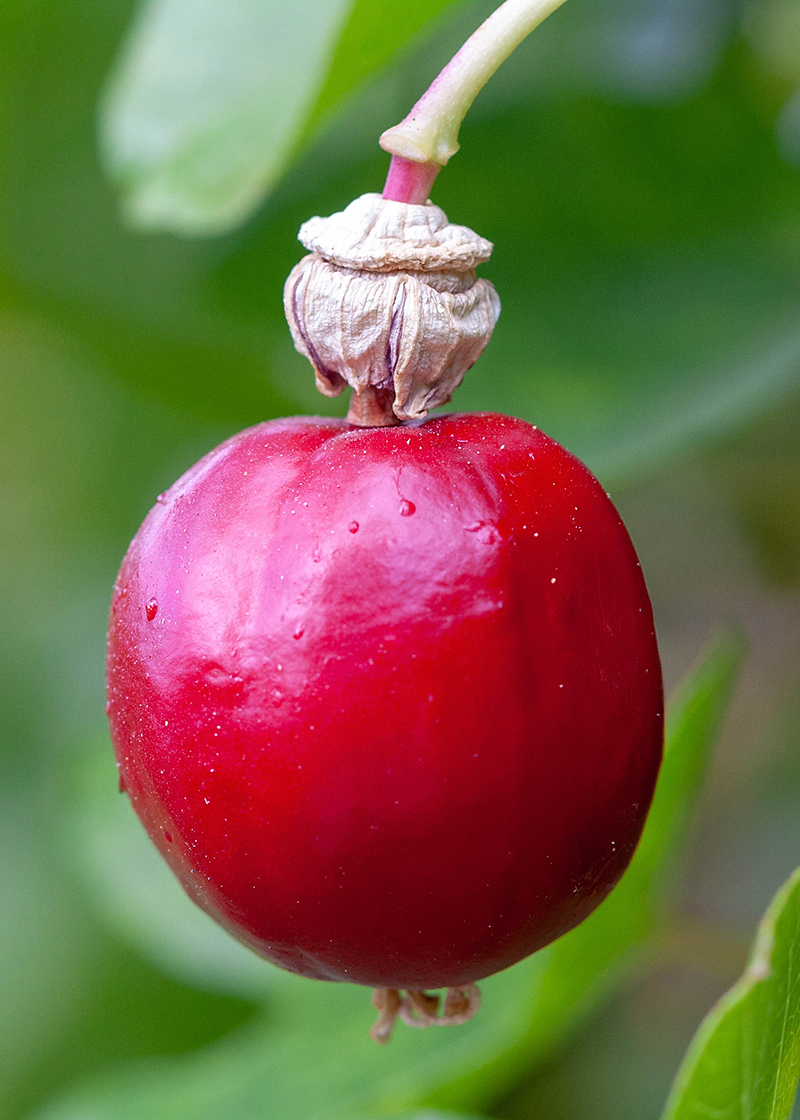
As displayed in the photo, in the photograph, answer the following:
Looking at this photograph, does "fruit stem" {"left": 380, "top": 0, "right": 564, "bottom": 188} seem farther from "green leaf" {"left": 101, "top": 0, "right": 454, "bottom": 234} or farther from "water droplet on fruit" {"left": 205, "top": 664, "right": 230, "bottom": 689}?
"green leaf" {"left": 101, "top": 0, "right": 454, "bottom": 234}

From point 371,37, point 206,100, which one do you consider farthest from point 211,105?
point 371,37

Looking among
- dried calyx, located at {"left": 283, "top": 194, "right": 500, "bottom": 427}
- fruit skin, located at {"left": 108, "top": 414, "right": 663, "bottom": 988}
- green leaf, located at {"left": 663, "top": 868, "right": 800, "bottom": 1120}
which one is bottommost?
green leaf, located at {"left": 663, "top": 868, "right": 800, "bottom": 1120}

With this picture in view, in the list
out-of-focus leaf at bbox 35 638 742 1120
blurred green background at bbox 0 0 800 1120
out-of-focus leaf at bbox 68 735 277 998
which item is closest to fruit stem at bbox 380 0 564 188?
blurred green background at bbox 0 0 800 1120

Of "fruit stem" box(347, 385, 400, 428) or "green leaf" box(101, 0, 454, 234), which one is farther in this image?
"green leaf" box(101, 0, 454, 234)

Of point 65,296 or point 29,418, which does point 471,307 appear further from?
point 29,418

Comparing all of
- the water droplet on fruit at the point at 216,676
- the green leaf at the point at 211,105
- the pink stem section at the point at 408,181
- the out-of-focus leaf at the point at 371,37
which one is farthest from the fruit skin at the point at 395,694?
the green leaf at the point at 211,105

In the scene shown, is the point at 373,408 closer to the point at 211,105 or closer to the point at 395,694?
the point at 395,694

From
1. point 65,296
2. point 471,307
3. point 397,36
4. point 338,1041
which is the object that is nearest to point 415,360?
point 471,307
